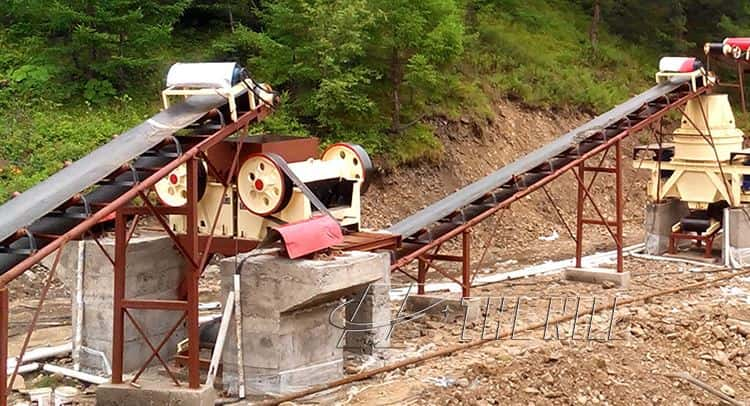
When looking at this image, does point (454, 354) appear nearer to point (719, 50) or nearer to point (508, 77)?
point (719, 50)

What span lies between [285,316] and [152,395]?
2.35 m

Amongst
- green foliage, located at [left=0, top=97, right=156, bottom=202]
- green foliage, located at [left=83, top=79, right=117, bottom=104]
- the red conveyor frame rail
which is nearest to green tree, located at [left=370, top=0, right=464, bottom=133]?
green foliage, located at [left=0, top=97, right=156, bottom=202]

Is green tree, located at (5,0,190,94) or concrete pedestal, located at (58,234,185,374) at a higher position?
green tree, located at (5,0,190,94)

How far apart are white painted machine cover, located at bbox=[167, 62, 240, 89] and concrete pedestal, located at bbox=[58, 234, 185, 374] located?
120 inches

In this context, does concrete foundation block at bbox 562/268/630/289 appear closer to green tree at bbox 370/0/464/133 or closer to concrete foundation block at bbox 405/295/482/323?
concrete foundation block at bbox 405/295/482/323

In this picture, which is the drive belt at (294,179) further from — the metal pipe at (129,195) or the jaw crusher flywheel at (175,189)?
the jaw crusher flywheel at (175,189)

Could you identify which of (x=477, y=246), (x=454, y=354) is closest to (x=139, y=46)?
(x=477, y=246)

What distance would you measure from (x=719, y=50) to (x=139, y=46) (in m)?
17.5

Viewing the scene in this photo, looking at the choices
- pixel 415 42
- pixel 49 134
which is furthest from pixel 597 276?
pixel 49 134

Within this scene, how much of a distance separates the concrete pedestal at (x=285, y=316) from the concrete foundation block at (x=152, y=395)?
980mm

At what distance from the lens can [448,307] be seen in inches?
834

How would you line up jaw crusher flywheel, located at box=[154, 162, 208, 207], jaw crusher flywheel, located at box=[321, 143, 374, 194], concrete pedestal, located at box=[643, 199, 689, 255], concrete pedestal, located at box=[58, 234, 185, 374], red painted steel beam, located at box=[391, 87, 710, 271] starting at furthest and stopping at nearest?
concrete pedestal, located at box=[643, 199, 689, 255]
red painted steel beam, located at box=[391, 87, 710, 271]
jaw crusher flywheel, located at box=[321, 143, 374, 194]
jaw crusher flywheel, located at box=[154, 162, 208, 207]
concrete pedestal, located at box=[58, 234, 185, 374]

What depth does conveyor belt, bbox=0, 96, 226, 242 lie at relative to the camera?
13.2 m

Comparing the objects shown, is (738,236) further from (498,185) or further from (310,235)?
(310,235)
